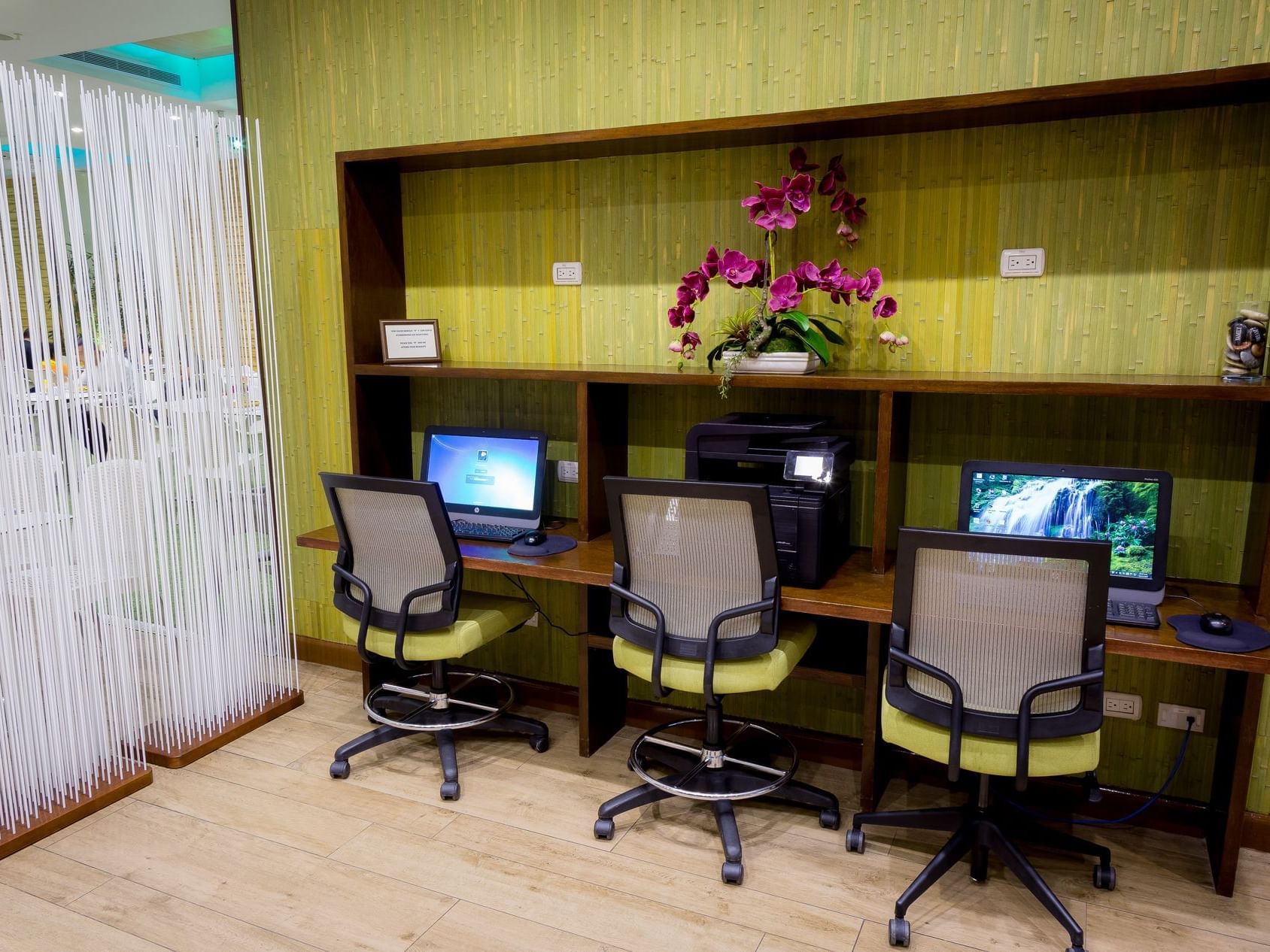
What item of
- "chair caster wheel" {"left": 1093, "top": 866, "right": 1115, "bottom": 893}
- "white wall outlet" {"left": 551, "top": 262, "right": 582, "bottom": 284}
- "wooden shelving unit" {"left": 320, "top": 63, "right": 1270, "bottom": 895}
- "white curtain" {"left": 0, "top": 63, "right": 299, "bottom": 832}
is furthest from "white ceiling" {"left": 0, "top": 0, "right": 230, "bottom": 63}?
"chair caster wheel" {"left": 1093, "top": 866, "right": 1115, "bottom": 893}

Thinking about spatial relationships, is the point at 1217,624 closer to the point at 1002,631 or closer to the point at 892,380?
the point at 1002,631

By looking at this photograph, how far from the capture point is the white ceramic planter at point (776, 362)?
275cm

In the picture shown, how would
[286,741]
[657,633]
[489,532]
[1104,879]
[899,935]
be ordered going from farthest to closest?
[286,741] < [489,532] < [657,633] < [1104,879] < [899,935]

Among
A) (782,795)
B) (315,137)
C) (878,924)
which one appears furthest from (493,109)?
(878,924)

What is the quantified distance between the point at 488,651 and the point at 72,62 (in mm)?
3853

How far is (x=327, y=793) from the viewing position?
2.93m

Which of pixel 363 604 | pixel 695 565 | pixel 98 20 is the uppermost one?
pixel 98 20

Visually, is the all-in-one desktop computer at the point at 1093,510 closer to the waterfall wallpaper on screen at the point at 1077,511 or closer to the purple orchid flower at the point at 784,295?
the waterfall wallpaper on screen at the point at 1077,511

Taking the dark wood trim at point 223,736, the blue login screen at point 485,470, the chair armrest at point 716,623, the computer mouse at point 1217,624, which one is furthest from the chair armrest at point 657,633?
the dark wood trim at point 223,736

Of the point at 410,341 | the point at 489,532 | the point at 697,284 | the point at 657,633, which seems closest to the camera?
the point at 657,633

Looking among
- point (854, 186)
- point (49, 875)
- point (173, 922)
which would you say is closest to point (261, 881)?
point (173, 922)

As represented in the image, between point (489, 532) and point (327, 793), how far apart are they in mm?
973

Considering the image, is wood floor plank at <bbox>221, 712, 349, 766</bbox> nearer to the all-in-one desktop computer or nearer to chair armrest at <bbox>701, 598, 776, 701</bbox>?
chair armrest at <bbox>701, 598, 776, 701</bbox>

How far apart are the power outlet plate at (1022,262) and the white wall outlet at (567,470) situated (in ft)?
5.20
